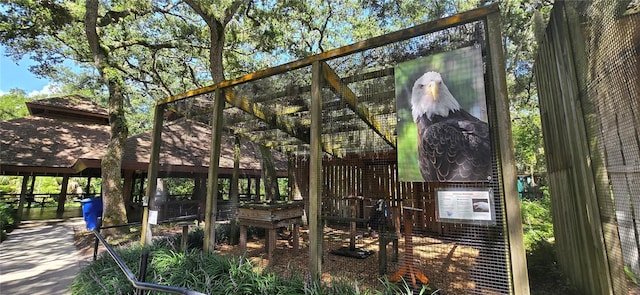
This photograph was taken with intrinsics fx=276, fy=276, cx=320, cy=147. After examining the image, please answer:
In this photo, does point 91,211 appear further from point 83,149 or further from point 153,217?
point 153,217

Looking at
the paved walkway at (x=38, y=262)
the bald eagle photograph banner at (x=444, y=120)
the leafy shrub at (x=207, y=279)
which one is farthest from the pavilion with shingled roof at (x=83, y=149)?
the bald eagle photograph banner at (x=444, y=120)

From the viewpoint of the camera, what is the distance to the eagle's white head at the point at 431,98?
2645 mm

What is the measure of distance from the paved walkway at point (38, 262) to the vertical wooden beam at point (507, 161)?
5.48m

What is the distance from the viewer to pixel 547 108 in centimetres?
391

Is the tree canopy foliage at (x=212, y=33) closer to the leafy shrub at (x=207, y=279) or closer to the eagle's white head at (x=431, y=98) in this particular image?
the leafy shrub at (x=207, y=279)

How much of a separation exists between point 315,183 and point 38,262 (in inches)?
239

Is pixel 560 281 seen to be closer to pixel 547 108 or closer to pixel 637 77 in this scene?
pixel 547 108

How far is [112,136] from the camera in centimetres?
775

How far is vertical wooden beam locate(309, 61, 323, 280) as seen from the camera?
3107mm

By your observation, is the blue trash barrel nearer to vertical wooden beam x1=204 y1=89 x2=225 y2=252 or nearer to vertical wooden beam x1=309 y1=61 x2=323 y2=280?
vertical wooden beam x1=204 y1=89 x2=225 y2=252

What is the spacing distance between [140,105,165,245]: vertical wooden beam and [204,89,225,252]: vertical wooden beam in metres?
1.54

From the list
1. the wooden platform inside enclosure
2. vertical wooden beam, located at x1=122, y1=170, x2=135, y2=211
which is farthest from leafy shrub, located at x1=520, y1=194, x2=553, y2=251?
vertical wooden beam, located at x1=122, y1=170, x2=135, y2=211

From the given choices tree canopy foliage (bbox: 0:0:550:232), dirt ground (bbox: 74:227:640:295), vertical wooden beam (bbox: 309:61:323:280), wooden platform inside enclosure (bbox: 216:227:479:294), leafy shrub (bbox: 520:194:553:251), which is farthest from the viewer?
tree canopy foliage (bbox: 0:0:550:232)

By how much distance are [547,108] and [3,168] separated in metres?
14.8
